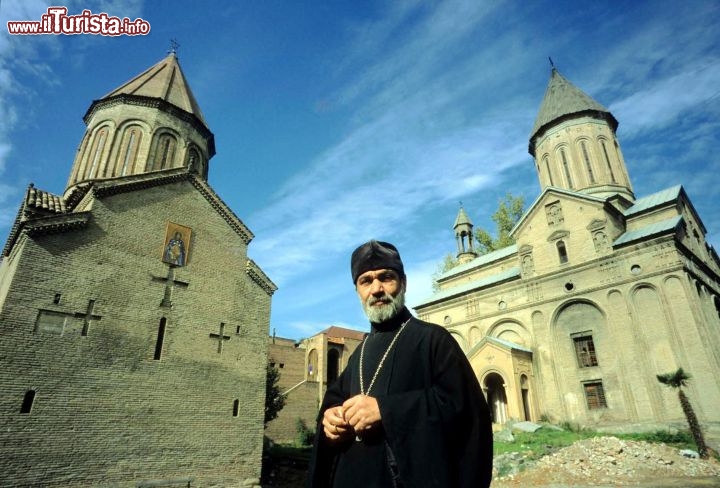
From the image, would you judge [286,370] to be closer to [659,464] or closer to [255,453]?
[255,453]

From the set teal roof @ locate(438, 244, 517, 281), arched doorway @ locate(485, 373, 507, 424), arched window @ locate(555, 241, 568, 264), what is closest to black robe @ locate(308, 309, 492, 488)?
arched doorway @ locate(485, 373, 507, 424)

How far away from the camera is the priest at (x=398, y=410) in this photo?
6.70 ft

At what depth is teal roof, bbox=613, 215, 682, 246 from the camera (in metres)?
17.2

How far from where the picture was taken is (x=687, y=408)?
13789mm

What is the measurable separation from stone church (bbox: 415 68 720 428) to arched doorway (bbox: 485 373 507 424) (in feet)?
0.20

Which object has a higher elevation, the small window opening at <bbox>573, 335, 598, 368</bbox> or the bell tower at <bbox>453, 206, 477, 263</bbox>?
the bell tower at <bbox>453, 206, 477, 263</bbox>

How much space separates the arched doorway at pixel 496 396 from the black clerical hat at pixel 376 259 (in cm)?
2000

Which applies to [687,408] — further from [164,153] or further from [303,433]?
[164,153]

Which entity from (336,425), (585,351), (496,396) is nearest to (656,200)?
(585,351)

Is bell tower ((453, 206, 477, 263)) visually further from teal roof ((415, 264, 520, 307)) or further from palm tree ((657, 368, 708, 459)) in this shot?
palm tree ((657, 368, 708, 459))

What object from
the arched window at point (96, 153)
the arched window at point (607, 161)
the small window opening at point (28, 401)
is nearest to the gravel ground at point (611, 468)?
the small window opening at point (28, 401)

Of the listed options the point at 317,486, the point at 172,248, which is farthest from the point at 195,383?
the point at 317,486

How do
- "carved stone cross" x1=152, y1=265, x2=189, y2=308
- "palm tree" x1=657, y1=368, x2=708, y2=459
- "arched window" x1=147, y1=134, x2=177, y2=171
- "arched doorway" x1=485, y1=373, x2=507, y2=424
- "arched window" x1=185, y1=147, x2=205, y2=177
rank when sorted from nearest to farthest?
"carved stone cross" x1=152, y1=265, x2=189, y2=308 < "palm tree" x1=657, y1=368, x2=708, y2=459 < "arched window" x1=147, y1=134, x2=177, y2=171 < "arched window" x1=185, y1=147, x2=205, y2=177 < "arched doorway" x1=485, y1=373, x2=507, y2=424

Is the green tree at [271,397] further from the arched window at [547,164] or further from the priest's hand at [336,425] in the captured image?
the arched window at [547,164]
